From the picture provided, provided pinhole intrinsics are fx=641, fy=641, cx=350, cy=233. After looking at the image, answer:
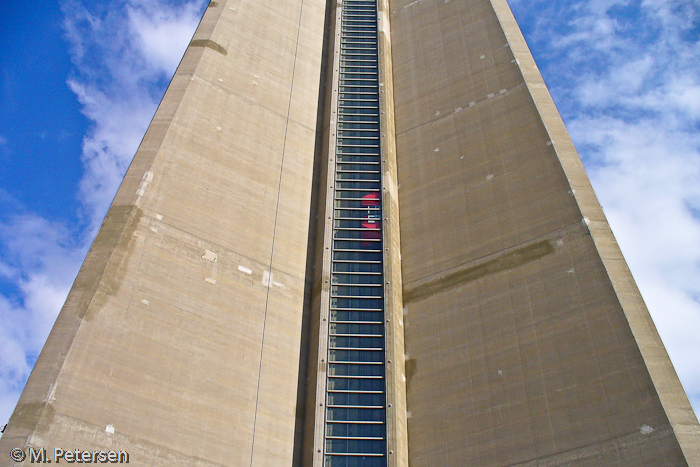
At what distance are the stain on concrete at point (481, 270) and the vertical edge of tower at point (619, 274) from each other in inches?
96.2

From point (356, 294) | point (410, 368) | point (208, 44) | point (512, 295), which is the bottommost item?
point (410, 368)

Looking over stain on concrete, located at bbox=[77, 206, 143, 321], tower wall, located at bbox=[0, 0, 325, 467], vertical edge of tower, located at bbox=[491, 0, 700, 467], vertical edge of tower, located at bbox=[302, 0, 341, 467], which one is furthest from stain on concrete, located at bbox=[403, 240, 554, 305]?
stain on concrete, located at bbox=[77, 206, 143, 321]

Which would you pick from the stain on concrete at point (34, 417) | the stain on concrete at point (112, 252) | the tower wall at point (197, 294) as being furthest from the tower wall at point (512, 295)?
the stain on concrete at point (34, 417)

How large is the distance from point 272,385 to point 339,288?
5.71 meters

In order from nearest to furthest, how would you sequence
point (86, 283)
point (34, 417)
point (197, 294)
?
point (34, 417)
point (86, 283)
point (197, 294)

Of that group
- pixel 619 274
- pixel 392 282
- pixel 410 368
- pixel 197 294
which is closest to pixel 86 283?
pixel 197 294

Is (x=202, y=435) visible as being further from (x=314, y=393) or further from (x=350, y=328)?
(x=350, y=328)

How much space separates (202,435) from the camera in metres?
24.5

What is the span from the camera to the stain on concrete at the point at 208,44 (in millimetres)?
37447

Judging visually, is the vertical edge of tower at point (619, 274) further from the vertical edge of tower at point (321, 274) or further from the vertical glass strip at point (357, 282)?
the vertical edge of tower at point (321, 274)

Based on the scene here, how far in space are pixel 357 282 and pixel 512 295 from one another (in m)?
7.30

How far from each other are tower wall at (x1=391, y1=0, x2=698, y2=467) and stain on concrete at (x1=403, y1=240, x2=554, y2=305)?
0.06 meters

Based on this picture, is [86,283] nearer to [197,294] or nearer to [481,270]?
[197,294]

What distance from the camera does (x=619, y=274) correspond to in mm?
26406
